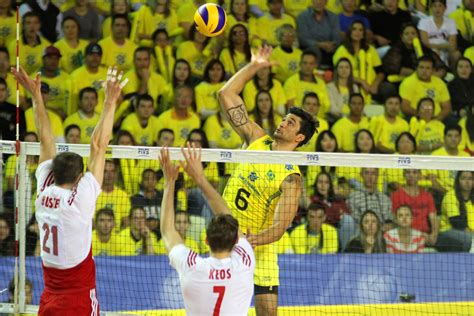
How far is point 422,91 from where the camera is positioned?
15.6m

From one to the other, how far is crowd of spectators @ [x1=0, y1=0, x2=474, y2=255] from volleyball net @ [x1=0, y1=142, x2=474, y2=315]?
3 centimetres

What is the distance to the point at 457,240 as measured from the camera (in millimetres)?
13023

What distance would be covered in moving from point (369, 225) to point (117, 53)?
5.19 meters

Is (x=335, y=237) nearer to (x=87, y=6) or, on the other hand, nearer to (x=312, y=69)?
(x=312, y=69)

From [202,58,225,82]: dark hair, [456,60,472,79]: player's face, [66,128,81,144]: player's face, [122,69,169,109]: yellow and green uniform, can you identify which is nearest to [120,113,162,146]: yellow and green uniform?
[122,69,169,109]: yellow and green uniform

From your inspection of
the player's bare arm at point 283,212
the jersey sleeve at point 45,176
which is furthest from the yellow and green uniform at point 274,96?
the jersey sleeve at point 45,176

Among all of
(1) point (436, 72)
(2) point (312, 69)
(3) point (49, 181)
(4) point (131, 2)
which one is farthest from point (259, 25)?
(3) point (49, 181)

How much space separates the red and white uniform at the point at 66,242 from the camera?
682cm

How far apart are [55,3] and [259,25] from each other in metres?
3.53

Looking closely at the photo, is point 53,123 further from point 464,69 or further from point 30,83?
point 464,69

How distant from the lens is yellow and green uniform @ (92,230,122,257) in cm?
1181

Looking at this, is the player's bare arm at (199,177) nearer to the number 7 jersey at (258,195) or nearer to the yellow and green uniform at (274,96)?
the number 7 jersey at (258,195)

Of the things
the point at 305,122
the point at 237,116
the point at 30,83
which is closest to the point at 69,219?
the point at 30,83

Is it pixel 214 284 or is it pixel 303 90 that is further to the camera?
pixel 303 90
